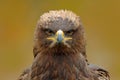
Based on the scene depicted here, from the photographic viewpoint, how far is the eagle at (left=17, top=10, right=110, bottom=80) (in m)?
9.41

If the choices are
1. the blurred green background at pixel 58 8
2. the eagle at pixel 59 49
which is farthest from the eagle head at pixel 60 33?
the blurred green background at pixel 58 8

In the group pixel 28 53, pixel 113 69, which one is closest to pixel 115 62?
pixel 113 69

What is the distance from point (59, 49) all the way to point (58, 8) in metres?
6.24

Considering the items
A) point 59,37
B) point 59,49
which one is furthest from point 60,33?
point 59,49

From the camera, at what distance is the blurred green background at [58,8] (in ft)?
51.7

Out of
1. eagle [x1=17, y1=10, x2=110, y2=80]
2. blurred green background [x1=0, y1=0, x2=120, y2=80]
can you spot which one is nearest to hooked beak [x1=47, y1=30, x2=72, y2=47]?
eagle [x1=17, y1=10, x2=110, y2=80]

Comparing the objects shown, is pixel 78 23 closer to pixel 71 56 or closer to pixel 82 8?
pixel 71 56

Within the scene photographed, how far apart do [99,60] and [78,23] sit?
5991mm

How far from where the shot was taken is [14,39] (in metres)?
16.0

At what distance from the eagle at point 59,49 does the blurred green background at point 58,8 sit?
19.4ft

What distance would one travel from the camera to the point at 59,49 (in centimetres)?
947

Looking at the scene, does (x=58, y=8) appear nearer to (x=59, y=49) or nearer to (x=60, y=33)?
(x=59, y=49)

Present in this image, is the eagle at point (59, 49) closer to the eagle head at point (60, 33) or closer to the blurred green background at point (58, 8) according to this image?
the eagle head at point (60, 33)

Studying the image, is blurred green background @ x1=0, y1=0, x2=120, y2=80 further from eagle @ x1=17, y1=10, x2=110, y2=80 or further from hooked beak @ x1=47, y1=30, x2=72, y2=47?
hooked beak @ x1=47, y1=30, x2=72, y2=47
